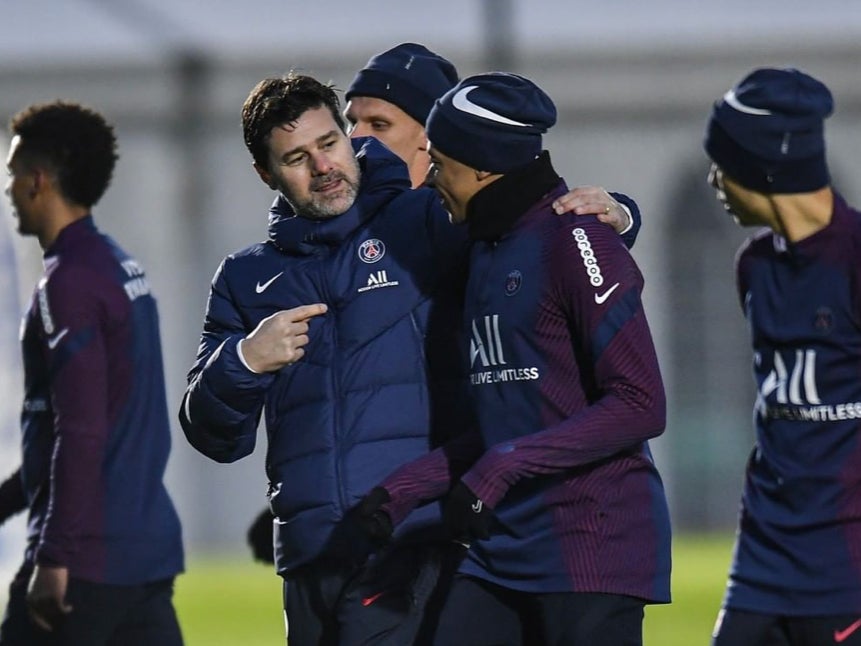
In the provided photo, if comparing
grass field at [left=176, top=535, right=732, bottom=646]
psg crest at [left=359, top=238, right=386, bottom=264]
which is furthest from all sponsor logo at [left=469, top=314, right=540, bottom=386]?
grass field at [left=176, top=535, right=732, bottom=646]

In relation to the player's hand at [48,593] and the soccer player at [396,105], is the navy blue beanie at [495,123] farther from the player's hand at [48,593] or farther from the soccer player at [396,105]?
the player's hand at [48,593]

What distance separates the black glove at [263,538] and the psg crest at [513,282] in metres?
1.76

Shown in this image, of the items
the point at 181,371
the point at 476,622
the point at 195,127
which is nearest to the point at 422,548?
the point at 476,622

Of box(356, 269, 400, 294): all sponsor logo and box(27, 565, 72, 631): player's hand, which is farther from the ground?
box(356, 269, 400, 294): all sponsor logo

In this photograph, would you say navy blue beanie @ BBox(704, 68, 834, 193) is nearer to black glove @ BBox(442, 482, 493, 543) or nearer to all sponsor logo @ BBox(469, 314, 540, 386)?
all sponsor logo @ BBox(469, 314, 540, 386)

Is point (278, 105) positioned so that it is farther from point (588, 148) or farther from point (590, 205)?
point (588, 148)

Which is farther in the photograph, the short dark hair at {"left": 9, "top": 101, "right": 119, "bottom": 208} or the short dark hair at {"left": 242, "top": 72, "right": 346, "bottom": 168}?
the short dark hair at {"left": 9, "top": 101, "right": 119, "bottom": 208}

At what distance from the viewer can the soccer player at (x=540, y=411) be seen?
463 cm

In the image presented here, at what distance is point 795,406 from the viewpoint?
16.4 ft

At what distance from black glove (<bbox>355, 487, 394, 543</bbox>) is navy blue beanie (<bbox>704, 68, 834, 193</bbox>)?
121 cm

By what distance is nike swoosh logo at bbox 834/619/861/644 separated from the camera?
495 cm

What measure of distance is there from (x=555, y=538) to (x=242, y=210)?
75.4 ft

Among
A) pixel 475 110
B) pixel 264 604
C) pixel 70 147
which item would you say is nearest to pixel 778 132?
pixel 475 110

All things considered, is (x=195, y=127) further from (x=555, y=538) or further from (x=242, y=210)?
(x=555, y=538)
